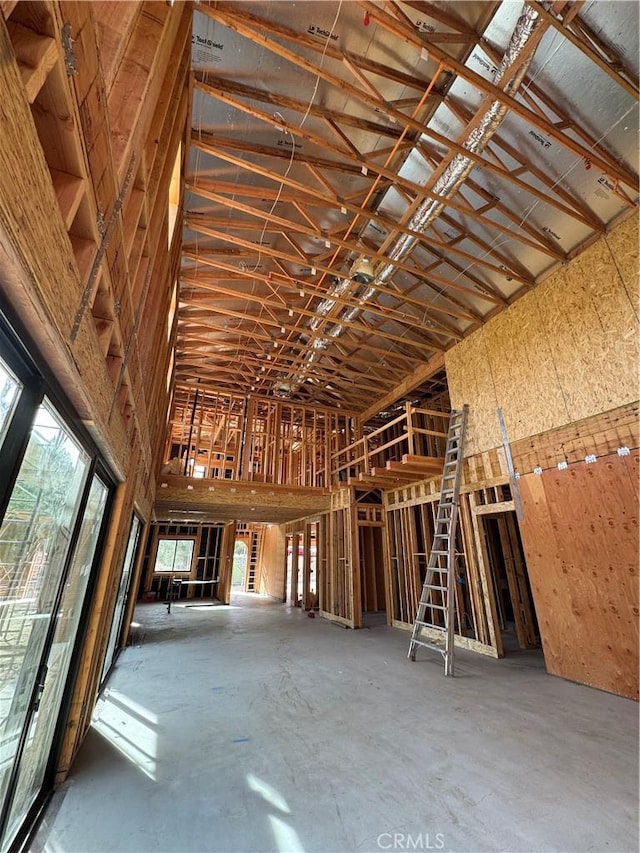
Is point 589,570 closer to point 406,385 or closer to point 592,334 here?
point 592,334

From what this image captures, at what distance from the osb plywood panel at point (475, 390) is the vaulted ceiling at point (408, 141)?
0.55m

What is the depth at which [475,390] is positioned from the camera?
6430 millimetres

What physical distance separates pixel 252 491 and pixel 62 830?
21.2 ft

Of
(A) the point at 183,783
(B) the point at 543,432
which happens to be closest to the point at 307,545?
(B) the point at 543,432

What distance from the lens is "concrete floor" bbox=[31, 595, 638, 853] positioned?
1.96 meters

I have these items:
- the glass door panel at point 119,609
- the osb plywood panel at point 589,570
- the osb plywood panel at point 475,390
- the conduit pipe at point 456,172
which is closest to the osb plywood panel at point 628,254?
the osb plywood panel at point 589,570

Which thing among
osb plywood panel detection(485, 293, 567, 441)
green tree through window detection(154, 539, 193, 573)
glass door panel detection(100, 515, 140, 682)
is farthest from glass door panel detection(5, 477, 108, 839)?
green tree through window detection(154, 539, 193, 573)

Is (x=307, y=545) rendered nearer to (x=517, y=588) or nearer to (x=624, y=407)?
(x=517, y=588)

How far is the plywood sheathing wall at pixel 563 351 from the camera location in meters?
4.35

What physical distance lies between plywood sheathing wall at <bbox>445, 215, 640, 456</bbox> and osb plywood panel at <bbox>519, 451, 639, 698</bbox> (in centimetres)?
88

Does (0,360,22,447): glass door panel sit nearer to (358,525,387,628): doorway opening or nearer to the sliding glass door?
the sliding glass door

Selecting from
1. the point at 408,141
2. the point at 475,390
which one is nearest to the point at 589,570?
the point at 475,390

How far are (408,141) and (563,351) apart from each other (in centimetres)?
344

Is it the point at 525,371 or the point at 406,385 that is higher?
the point at 406,385
